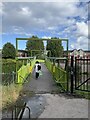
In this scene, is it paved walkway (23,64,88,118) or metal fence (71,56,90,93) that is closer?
paved walkway (23,64,88,118)

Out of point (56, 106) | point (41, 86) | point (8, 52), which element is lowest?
point (56, 106)

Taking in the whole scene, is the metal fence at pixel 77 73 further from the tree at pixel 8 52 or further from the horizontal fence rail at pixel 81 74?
the tree at pixel 8 52

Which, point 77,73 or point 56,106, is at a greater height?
point 77,73

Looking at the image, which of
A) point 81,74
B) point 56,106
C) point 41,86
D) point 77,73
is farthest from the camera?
point 81,74

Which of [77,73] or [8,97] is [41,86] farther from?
[8,97]

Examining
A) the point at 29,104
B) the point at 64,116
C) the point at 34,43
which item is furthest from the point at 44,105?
the point at 34,43

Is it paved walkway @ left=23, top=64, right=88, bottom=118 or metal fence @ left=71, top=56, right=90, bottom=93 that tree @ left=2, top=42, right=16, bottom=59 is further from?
paved walkway @ left=23, top=64, right=88, bottom=118

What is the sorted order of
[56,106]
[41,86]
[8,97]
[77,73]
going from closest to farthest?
[56,106]
[8,97]
[77,73]
[41,86]

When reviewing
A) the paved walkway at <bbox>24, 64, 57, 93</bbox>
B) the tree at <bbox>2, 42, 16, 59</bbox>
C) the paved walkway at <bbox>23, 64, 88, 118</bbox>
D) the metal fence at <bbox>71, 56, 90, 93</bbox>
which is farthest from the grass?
the tree at <bbox>2, 42, 16, 59</bbox>

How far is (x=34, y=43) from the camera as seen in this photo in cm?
9938

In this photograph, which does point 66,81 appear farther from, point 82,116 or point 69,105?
A: point 82,116

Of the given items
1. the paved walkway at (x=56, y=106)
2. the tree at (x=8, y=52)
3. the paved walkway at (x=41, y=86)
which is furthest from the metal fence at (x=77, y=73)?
the tree at (x=8, y=52)

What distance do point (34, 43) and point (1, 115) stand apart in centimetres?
9207

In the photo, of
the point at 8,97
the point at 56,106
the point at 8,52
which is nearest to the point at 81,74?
the point at 56,106
